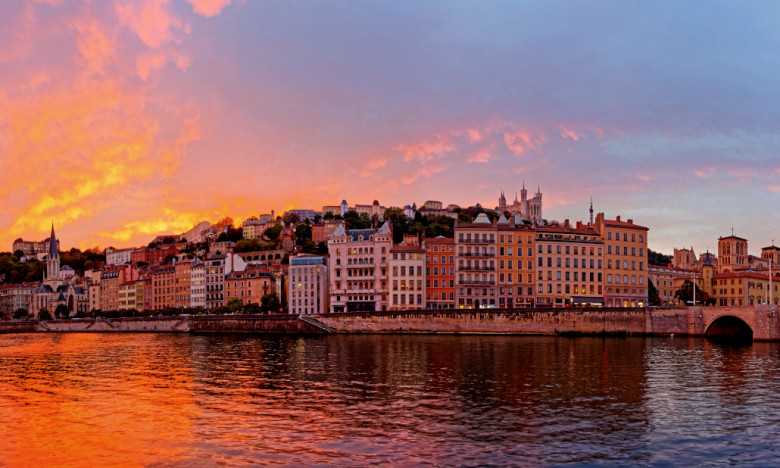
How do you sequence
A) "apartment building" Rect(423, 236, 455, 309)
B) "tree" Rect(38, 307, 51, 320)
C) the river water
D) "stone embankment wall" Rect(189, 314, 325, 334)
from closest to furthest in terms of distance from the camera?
the river water, "stone embankment wall" Rect(189, 314, 325, 334), "apartment building" Rect(423, 236, 455, 309), "tree" Rect(38, 307, 51, 320)

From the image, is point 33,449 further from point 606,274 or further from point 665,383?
point 606,274

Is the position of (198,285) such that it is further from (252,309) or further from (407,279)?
(407,279)

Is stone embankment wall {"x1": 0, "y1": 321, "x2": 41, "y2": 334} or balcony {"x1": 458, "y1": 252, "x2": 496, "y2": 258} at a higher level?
balcony {"x1": 458, "y1": 252, "x2": 496, "y2": 258}

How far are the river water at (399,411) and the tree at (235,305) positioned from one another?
256 ft

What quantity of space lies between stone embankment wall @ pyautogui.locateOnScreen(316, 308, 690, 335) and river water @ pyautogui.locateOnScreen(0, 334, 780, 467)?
28500 mm

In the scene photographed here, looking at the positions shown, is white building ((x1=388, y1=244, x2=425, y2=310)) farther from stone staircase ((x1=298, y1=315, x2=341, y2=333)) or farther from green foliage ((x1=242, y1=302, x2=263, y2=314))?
green foliage ((x1=242, y1=302, x2=263, y2=314))

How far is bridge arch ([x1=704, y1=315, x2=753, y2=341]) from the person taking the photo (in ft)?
295

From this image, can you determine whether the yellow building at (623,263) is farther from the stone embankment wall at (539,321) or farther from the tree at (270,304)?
the tree at (270,304)

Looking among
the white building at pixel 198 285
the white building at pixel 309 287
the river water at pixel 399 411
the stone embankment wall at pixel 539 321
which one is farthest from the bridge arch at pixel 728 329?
the white building at pixel 198 285

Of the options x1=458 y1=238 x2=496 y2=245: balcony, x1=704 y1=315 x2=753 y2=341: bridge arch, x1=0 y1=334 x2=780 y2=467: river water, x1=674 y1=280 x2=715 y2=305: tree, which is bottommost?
x1=704 y1=315 x2=753 y2=341: bridge arch

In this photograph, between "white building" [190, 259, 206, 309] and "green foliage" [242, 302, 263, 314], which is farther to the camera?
"white building" [190, 259, 206, 309]

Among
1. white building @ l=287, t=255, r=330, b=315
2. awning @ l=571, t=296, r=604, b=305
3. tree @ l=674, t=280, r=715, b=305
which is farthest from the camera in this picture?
tree @ l=674, t=280, r=715, b=305

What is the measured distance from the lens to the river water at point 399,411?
82.0 feet

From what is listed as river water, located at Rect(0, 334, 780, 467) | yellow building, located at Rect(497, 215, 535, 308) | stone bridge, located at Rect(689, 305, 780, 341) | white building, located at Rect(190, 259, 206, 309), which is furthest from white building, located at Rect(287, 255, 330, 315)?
river water, located at Rect(0, 334, 780, 467)
